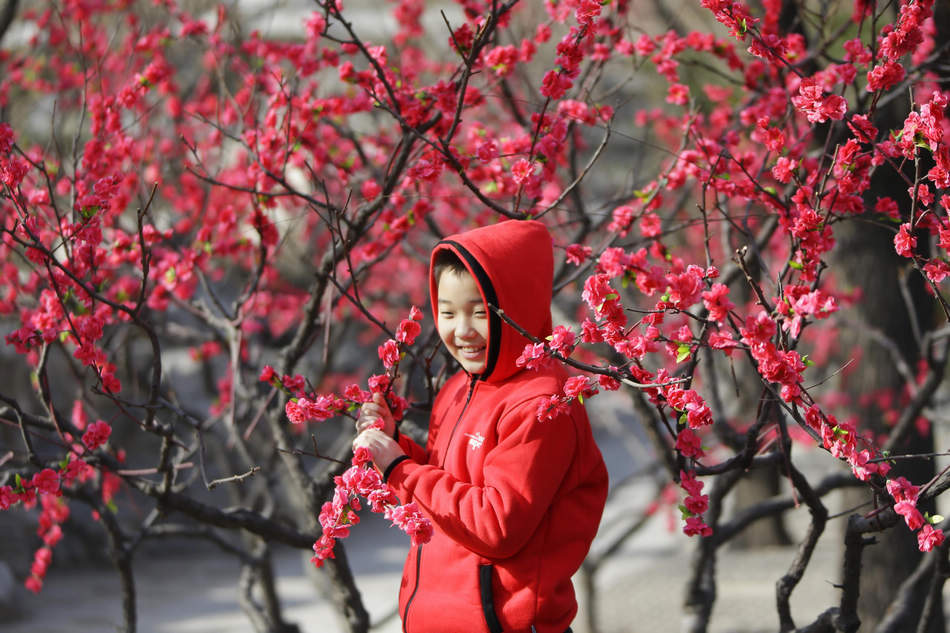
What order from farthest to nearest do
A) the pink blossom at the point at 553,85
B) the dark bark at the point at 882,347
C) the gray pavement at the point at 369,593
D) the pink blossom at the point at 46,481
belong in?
1. the gray pavement at the point at 369,593
2. the dark bark at the point at 882,347
3. the pink blossom at the point at 553,85
4. the pink blossom at the point at 46,481

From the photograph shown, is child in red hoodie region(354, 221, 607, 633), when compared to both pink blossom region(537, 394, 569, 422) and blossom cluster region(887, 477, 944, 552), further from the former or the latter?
blossom cluster region(887, 477, 944, 552)

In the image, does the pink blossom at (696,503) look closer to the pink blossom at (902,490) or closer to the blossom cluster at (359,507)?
the pink blossom at (902,490)

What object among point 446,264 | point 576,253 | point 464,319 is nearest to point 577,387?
point 464,319

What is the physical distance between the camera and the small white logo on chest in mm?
1963

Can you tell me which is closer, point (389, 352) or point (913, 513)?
point (913, 513)

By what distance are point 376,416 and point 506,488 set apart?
41 cm

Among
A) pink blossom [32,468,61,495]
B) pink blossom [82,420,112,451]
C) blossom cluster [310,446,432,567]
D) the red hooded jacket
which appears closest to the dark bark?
the red hooded jacket

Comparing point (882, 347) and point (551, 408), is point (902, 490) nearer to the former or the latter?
point (551, 408)

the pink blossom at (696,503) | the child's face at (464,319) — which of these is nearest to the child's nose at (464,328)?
the child's face at (464,319)

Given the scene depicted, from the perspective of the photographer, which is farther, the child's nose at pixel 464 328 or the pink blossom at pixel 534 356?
the child's nose at pixel 464 328

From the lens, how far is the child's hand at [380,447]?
1966mm

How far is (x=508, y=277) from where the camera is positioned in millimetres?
1978

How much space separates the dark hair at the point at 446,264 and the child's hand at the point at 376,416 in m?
0.31

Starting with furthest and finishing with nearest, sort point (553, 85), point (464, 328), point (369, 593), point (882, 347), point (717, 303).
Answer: point (369, 593), point (882, 347), point (553, 85), point (464, 328), point (717, 303)
